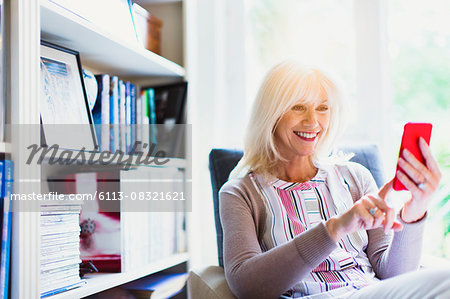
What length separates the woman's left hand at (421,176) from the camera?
3.23 ft

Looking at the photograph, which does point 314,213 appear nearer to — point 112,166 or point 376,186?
point 376,186

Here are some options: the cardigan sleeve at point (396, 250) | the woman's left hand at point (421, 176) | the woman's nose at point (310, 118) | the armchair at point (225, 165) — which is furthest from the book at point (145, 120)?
the woman's left hand at point (421, 176)

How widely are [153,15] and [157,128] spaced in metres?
0.51

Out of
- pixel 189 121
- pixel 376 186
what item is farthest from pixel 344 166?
pixel 189 121

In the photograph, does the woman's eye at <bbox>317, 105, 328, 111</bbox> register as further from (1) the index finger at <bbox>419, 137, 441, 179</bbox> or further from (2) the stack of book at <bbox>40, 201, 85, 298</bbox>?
(2) the stack of book at <bbox>40, 201, 85, 298</bbox>

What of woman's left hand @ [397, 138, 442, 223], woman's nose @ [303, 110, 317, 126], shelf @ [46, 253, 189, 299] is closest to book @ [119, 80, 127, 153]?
shelf @ [46, 253, 189, 299]

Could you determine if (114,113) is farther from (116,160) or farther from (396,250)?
(396,250)

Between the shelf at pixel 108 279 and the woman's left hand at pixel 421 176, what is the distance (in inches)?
35.3

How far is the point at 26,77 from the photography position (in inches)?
39.9

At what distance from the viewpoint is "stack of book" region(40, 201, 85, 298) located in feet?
3.69

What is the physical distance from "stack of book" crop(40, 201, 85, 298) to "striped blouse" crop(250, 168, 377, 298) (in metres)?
0.54

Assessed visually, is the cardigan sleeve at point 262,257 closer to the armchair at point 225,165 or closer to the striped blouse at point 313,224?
the striped blouse at point 313,224

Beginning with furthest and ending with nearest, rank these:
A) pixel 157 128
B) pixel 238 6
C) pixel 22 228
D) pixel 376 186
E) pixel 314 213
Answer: pixel 238 6 → pixel 157 128 → pixel 376 186 → pixel 314 213 → pixel 22 228

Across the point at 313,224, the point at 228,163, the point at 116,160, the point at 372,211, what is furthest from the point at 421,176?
the point at 116,160
